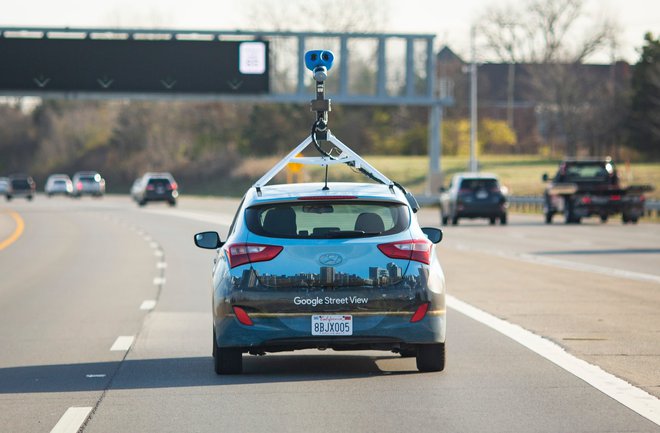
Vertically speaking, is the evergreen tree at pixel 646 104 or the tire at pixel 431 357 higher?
the evergreen tree at pixel 646 104

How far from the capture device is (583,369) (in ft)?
37.0

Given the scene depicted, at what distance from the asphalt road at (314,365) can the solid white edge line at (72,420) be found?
18 mm

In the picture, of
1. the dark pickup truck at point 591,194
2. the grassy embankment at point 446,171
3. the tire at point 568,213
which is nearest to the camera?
the dark pickup truck at point 591,194

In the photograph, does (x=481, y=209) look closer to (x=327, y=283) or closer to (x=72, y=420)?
(x=327, y=283)

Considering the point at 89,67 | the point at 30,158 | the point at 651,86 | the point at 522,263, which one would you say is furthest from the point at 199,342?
the point at 30,158

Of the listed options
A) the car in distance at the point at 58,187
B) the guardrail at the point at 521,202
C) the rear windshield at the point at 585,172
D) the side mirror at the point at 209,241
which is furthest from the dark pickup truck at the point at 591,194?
the car in distance at the point at 58,187

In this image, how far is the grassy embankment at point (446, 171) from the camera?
83500 millimetres

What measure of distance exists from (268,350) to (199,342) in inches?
115

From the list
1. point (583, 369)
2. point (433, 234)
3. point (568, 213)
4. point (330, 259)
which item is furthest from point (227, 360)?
point (568, 213)

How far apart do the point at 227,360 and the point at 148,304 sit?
24.5 ft

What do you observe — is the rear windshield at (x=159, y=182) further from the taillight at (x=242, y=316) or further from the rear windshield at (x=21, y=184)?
the taillight at (x=242, y=316)

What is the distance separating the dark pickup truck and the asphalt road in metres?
20.1

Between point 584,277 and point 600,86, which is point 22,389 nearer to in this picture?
point 584,277

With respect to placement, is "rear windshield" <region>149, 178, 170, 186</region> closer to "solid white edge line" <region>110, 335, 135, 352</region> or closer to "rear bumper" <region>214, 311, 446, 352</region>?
"solid white edge line" <region>110, 335, 135, 352</region>
